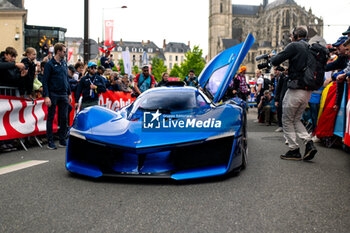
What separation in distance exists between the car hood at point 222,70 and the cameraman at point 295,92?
2.48 ft

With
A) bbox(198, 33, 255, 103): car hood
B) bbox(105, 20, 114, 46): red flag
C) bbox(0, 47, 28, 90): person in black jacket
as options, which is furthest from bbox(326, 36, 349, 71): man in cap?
bbox(105, 20, 114, 46): red flag

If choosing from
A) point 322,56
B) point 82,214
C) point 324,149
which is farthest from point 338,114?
point 82,214

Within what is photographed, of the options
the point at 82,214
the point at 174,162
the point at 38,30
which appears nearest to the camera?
the point at 82,214

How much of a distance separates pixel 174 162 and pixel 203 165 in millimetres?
316

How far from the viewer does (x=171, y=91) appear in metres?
5.39

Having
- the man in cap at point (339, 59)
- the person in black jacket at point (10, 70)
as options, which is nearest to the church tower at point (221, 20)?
the man in cap at point (339, 59)

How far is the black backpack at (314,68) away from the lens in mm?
5191

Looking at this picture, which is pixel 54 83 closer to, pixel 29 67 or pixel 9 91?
pixel 29 67

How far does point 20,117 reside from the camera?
6.88 m

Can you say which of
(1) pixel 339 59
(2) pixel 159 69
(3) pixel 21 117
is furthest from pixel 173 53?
(1) pixel 339 59

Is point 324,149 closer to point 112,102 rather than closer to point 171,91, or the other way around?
point 171,91

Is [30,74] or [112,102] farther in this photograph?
[112,102]

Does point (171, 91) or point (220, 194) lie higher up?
point (171, 91)

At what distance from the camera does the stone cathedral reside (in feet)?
285
